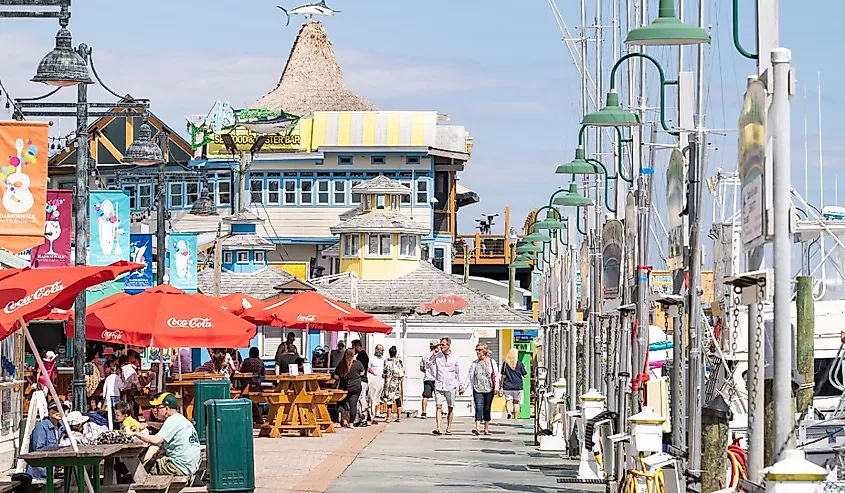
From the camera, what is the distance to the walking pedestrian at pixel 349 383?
107ft

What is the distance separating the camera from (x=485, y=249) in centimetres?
9019

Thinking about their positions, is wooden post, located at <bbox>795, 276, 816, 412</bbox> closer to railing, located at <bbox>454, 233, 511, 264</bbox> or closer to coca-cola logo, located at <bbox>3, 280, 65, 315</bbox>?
coca-cola logo, located at <bbox>3, 280, 65, 315</bbox>

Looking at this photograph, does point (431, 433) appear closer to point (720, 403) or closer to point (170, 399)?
point (170, 399)

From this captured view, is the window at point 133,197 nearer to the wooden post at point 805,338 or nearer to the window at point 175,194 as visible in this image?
the window at point 175,194

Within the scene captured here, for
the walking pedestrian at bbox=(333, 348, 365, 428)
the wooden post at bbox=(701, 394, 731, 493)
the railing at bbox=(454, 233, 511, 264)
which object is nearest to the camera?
the wooden post at bbox=(701, 394, 731, 493)

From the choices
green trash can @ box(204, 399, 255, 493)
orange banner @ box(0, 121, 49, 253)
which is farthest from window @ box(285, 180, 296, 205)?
green trash can @ box(204, 399, 255, 493)

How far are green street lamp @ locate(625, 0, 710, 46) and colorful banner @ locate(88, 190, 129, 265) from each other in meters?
17.3

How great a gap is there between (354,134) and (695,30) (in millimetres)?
61883

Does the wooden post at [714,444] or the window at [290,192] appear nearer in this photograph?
Answer: the wooden post at [714,444]

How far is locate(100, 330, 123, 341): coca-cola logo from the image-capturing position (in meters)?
25.0

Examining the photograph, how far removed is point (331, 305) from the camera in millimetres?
32625

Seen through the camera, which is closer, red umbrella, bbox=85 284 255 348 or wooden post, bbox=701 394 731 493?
wooden post, bbox=701 394 731 493

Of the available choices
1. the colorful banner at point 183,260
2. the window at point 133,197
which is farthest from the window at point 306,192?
the colorful banner at point 183,260

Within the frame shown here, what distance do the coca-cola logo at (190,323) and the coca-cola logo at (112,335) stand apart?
3.30 feet
